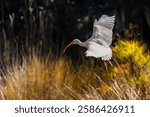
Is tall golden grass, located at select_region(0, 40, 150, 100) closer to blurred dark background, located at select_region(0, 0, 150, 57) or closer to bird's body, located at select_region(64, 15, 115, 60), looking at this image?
bird's body, located at select_region(64, 15, 115, 60)

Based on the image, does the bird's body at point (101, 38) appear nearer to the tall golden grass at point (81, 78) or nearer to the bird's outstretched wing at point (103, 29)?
the bird's outstretched wing at point (103, 29)

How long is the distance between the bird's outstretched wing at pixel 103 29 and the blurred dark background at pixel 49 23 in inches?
77.4

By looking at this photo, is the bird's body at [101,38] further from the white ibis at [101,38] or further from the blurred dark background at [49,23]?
the blurred dark background at [49,23]

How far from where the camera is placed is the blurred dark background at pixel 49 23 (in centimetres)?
1010

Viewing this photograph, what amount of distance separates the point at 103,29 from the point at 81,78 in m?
0.88

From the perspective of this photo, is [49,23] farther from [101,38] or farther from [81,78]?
[101,38]

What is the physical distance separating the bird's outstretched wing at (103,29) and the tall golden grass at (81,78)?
0.65 feet

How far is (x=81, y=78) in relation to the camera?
8.53 m

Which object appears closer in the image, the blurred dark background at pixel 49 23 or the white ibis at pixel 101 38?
the white ibis at pixel 101 38

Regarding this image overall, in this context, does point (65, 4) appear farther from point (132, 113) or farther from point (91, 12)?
point (132, 113)

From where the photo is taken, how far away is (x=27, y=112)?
7.66 m

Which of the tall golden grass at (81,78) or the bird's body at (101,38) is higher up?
the bird's body at (101,38)

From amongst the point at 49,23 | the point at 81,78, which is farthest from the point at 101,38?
the point at 49,23

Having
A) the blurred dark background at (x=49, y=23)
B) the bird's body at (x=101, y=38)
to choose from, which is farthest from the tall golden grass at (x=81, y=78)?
the blurred dark background at (x=49, y=23)
